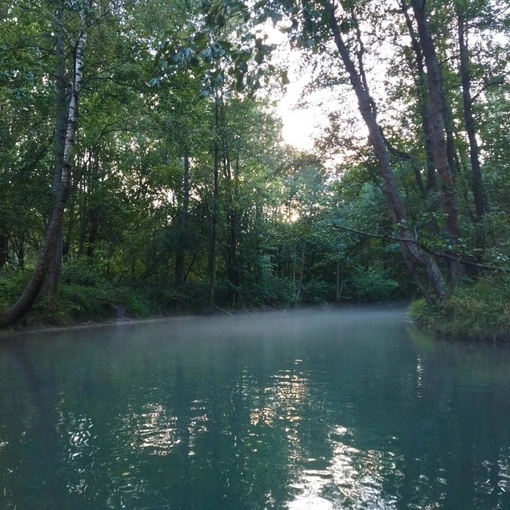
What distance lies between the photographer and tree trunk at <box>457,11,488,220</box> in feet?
55.5

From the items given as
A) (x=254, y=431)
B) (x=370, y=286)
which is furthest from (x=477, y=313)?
(x=370, y=286)

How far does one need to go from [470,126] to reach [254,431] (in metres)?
15.4

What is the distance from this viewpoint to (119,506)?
3637mm

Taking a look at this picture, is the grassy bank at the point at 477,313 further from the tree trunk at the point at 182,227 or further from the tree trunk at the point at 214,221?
the tree trunk at the point at 182,227

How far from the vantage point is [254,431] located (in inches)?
214

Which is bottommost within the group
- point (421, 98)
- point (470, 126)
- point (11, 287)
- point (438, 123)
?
point (11, 287)

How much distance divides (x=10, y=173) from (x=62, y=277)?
4.21 m

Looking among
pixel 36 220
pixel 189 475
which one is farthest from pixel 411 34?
pixel 189 475

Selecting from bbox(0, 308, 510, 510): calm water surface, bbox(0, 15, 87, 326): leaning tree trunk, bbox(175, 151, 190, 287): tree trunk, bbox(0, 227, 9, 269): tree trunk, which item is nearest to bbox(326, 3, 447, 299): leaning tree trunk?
bbox(0, 308, 510, 510): calm water surface

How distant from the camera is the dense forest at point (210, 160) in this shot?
1302 centimetres

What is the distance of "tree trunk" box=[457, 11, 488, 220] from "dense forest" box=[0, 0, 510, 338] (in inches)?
2.7

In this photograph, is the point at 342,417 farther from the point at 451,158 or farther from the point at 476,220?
the point at 451,158

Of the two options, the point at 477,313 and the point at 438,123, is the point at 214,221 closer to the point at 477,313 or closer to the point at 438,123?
the point at 438,123

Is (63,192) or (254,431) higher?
(63,192)
